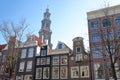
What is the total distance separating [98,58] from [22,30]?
1511cm

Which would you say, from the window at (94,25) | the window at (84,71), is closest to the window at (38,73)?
the window at (84,71)

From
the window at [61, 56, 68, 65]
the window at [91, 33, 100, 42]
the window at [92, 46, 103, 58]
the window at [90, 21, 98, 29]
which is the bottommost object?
the window at [61, 56, 68, 65]

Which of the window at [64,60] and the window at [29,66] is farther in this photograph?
the window at [29,66]

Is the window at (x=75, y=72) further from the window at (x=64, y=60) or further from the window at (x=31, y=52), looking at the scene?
the window at (x=31, y=52)

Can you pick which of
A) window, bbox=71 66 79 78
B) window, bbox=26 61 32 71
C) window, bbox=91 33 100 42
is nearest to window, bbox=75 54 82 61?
window, bbox=71 66 79 78

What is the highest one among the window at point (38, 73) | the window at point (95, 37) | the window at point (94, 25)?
the window at point (94, 25)

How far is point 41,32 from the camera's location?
74562 millimetres

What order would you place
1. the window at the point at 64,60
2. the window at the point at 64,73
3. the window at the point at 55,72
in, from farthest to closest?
the window at the point at 64,60
the window at the point at 55,72
the window at the point at 64,73

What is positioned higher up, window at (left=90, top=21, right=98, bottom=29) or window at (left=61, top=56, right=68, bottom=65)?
window at (left=90, top=21, right=98, bottom=29)

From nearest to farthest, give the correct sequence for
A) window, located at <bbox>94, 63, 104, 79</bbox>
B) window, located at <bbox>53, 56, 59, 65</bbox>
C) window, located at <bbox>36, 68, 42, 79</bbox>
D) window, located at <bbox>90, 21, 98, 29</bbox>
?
1. window, located at <bbox>94, 63, 104, 79</bbox>
2. window, located at <bbox>90, 21, 98, 29</bbox>
3. window, located at <bbox>53, 56, 59, 65</bbox>
4. window, located at <bbox>36, 68, 42, 79</bbox>

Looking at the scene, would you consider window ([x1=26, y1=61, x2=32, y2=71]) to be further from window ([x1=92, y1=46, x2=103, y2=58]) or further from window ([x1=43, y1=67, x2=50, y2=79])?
window ([x1=92, y1=46, x2=103, y2=58])

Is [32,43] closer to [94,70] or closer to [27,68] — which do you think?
[27,68]

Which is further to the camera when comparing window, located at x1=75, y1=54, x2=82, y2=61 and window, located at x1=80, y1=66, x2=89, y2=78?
window, located at x1=75, y1=54, x2=82, y2=61

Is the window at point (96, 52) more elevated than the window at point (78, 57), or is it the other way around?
the window at point (96, 52)
